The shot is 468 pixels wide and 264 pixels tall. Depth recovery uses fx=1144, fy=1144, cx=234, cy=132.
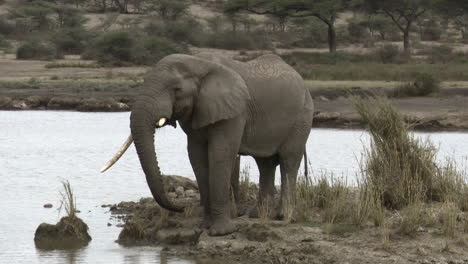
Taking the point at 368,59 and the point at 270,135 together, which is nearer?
the point at 270,135

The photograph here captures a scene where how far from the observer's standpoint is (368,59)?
4316 cm

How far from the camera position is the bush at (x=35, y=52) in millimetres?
42156

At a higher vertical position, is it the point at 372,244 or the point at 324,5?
the point at 324,5

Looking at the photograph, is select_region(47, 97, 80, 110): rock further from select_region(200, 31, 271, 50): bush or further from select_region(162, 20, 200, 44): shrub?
select_region(162, 20, 200, 44): shrub

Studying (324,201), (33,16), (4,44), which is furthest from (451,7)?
(324,201)

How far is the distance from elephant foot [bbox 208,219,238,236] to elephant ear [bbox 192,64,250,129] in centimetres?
90

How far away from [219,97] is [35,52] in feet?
112

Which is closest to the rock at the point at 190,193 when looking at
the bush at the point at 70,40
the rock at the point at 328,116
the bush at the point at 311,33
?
the rock at the point at 328,116

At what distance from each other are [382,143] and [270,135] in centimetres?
136

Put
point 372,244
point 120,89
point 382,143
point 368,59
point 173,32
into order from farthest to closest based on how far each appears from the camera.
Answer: point 173,32 < point 368,59 < point 120,89 < point 382,143 < point 372,244

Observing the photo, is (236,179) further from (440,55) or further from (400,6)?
(400,6)

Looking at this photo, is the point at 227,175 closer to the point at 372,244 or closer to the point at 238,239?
the point at 238,239

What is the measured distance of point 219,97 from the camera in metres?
9.65

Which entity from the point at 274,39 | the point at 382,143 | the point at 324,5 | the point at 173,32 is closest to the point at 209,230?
the point at 382,143
